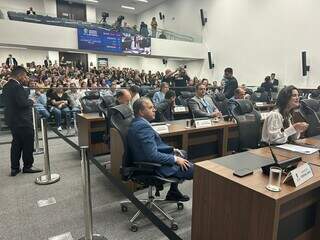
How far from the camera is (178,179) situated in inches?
80.4

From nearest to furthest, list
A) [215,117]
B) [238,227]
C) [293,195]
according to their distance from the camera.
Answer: [293,195] < [238,227] < [215,117]

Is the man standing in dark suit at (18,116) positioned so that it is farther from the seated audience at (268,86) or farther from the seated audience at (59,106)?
the seated audience at (268,86)

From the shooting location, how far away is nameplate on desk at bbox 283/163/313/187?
1335 millimetres

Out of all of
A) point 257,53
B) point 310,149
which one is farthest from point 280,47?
point 310,149

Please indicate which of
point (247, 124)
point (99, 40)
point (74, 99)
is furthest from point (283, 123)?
point (99, 40)

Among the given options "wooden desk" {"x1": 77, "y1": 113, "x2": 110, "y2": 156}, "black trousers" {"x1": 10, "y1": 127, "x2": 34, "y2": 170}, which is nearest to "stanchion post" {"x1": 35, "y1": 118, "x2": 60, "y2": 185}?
"black trousers" {"x1": 10, "y1": 127, "x2": 34, "y2": 170}

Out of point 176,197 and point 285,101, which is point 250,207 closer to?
point 176,197

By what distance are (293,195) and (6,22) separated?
967 cm

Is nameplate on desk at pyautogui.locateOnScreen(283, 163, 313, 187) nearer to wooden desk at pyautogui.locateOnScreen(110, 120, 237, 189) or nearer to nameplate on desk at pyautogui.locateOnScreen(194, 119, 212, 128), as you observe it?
wooden desk at pyautogui.locateOnScreen(110, 120, 237, 189)

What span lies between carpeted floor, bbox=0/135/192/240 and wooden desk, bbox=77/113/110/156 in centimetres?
69

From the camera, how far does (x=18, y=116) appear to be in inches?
123

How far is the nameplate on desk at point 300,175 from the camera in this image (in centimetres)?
133

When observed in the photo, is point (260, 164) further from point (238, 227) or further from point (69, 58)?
point (69, 58)

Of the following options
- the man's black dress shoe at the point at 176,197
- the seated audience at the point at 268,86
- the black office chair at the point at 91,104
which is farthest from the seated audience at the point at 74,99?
the seated audience at the point at 268,86
